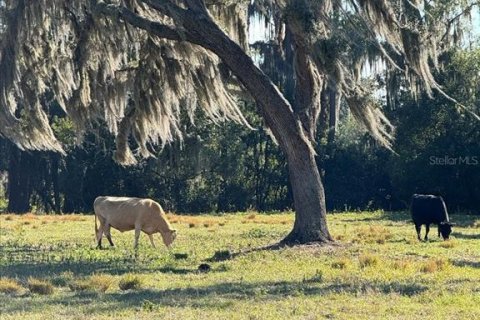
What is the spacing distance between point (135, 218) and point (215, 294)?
746 cm

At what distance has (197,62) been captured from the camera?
1712cm

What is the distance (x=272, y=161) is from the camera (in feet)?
137

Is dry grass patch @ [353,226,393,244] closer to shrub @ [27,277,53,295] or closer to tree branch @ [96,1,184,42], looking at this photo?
tree branch @ [96,1,184,42]

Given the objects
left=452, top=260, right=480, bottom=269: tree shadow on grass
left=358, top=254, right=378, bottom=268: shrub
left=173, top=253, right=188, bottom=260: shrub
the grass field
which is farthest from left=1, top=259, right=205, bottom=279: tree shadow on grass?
left=452, top=260, right=480, bottom=269: tree shadow on grass

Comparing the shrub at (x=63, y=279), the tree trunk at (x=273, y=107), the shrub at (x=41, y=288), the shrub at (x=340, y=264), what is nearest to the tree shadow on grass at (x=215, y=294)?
the shrub at (x=41, y=288)

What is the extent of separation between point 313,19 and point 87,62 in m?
5.61

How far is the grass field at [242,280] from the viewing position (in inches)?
336

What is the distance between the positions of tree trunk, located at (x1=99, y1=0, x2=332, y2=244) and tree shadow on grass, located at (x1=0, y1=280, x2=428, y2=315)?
4.60m

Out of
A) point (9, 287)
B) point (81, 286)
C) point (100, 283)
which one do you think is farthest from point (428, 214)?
point (9, 287)

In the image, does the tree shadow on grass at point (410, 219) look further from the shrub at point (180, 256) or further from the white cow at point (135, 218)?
the shrub at point (180, 256)

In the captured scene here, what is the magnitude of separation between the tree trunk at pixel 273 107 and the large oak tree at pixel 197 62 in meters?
0.02

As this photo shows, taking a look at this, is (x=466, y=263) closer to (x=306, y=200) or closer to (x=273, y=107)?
(x=306, y=200)

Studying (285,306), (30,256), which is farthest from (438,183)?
(285,306)

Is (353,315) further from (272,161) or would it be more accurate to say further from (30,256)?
Answer: (272,161)
